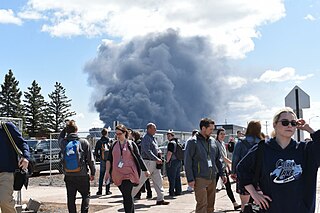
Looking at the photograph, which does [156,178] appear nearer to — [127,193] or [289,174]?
[127,193]

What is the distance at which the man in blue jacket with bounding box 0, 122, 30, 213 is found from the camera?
6.65m

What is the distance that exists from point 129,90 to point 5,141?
105 metres

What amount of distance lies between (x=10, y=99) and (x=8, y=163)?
76558 millimetres

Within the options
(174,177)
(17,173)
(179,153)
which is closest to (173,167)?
(174,177)

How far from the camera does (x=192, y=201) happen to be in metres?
11.8

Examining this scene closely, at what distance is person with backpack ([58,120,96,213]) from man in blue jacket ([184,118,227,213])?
169 cm

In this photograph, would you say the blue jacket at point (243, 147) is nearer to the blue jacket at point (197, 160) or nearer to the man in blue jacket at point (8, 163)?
the blue jacket at point (197, 160)

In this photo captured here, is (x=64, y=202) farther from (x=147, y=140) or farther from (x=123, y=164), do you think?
(x=123, y=164)

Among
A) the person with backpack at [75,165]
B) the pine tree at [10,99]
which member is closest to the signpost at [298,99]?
the person with backpack at [75,165]

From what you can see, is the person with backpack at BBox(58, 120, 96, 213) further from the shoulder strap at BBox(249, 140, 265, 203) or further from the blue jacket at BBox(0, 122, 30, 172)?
the shoulder strap at BBox(249, 140, 265, 203)

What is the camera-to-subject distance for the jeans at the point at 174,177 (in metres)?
13.1

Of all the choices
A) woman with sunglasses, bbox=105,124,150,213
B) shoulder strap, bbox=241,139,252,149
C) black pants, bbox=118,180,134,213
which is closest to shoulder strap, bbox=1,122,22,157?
woman with sunglasses, bbox=105,124,150,213

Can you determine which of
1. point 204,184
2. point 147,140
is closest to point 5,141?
point 204,184

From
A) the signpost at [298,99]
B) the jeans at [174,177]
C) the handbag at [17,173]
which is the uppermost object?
the signpost at [298,99]
